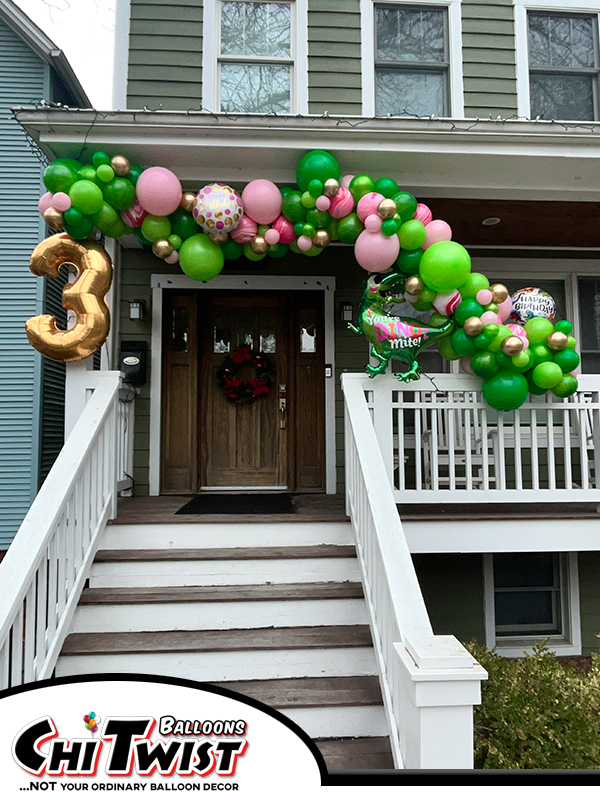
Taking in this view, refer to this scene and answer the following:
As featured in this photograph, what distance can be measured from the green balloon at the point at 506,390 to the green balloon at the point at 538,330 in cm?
27

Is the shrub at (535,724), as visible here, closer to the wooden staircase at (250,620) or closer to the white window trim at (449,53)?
the wooden staircase at (250,620)

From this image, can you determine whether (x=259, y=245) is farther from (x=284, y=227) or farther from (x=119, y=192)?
(x=119, y=192)

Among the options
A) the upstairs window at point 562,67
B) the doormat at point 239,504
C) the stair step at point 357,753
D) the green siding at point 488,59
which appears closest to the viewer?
the stair step at point 357,753

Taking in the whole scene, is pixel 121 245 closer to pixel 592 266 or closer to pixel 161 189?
pixel 161 189

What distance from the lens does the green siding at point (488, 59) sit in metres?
4.89

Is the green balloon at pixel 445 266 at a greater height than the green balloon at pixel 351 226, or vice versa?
the green balloon at pixel 351 226

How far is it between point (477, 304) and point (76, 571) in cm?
265

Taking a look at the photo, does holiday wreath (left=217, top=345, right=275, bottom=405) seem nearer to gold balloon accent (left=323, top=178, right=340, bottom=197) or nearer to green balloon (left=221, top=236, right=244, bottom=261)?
green balloon (left=221, top=236, right=244, bottom=261)

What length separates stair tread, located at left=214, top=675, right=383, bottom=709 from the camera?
86.9 inches

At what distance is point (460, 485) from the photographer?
4523 mm

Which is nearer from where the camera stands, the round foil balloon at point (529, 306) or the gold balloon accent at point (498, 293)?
the gold balloon accent at point (498, 293)

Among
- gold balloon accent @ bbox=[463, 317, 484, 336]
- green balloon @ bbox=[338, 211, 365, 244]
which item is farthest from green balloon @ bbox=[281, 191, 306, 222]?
gold balloon accent @ bbox=[463, 317, 484, 336]

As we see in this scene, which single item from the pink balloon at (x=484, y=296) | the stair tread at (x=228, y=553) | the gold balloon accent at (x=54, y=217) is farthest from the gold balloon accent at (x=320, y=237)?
the stair tread at (x=228, y=553)

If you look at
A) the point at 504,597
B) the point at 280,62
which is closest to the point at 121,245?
the point at 280,62
